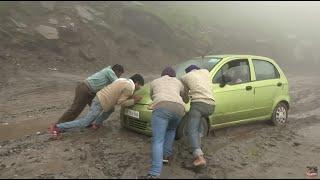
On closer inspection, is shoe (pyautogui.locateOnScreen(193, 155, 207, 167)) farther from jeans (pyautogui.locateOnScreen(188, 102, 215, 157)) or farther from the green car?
the green car

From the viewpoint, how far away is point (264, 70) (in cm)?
1134

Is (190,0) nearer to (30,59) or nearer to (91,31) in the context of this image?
(91,31)

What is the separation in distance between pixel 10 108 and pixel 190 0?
2514 centimetres

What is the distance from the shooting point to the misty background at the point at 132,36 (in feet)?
70.1

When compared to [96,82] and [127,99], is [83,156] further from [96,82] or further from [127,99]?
[96,82]

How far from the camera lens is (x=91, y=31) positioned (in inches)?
949

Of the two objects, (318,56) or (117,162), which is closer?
(117,162)

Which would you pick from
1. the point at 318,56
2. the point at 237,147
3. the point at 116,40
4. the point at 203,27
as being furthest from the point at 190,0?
the point at 237,147

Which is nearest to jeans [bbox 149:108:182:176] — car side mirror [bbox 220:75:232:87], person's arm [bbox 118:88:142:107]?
person's arm [bbox 118:88:142:107]

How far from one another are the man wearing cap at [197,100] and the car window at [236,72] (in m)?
1.57

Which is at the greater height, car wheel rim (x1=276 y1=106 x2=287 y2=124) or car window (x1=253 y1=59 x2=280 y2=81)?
car window (x1=253 y1=59 x2=280 y2=81)

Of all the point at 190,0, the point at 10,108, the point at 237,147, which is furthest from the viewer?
the point at 190,0

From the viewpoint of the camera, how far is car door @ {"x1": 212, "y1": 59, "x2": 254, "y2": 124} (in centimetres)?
993

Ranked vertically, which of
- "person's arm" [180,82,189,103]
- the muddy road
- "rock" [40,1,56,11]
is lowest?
the muddy road
